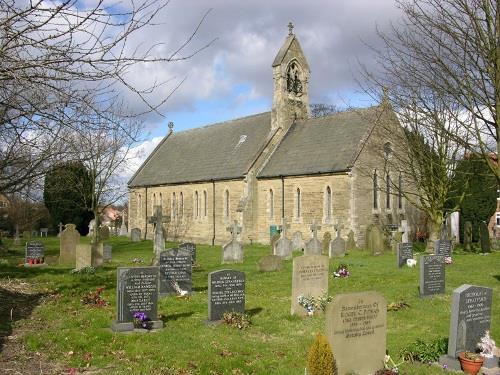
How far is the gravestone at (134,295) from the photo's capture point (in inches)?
345

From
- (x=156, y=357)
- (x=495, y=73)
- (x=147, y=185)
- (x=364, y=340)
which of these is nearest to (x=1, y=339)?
(x=156, y=357)

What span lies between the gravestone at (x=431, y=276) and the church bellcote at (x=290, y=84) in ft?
71.9

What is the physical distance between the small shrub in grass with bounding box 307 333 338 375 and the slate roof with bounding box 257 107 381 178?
67.7 feet

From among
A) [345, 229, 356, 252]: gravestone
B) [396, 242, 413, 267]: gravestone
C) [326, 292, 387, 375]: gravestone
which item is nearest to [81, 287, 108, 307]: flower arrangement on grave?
[326, 292, 387, 375]: gravestone

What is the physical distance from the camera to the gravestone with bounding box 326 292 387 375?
247 inches

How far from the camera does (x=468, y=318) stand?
23.9 feet

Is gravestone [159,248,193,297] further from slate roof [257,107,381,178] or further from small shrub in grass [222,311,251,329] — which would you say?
slate roof [257,107,381,178]

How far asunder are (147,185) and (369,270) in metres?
27.3

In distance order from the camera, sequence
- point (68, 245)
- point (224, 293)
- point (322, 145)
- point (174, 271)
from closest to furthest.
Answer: point (224, 293), point (174, 271), point (68, 245), point (322, 145)

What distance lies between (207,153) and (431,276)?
2659 centimetres

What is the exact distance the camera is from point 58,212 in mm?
45750

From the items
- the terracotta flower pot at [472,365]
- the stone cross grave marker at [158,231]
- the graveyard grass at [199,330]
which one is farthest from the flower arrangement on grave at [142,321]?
the stone cross grave marker at [158,231]

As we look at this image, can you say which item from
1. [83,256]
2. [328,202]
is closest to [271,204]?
[328,202]

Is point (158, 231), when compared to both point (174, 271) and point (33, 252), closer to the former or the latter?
point (174, 271)
